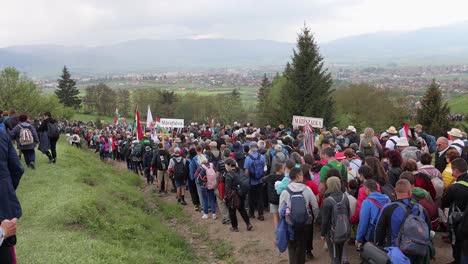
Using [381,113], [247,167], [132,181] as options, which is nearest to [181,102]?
[381,113]

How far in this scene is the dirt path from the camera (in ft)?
24.6

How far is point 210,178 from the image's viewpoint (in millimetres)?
10125

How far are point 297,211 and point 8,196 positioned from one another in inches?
166

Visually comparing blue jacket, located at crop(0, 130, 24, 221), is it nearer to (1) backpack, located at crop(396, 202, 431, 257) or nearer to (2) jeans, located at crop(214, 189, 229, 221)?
(1) backpack, located at crop(396, 202, 431, 257)

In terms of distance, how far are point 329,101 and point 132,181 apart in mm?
23141

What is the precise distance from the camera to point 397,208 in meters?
5.25

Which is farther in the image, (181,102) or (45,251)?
(181,102)

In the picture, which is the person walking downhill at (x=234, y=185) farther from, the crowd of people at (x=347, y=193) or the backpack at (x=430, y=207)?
the backpack at (x=430, y=207)

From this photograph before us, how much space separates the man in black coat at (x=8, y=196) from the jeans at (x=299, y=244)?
4346 mm

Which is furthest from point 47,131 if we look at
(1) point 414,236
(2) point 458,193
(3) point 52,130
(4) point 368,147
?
(2) point 458,193

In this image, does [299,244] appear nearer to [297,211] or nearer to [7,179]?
[297,211]

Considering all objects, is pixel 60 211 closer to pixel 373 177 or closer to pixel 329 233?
pixel 329 233

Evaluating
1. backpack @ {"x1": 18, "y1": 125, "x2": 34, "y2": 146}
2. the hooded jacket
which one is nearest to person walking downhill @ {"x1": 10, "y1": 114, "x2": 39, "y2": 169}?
backpack @ {"x1": 18, "y1": 125, "x2": 34, "y2": 146}

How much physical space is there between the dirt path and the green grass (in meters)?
0.80
